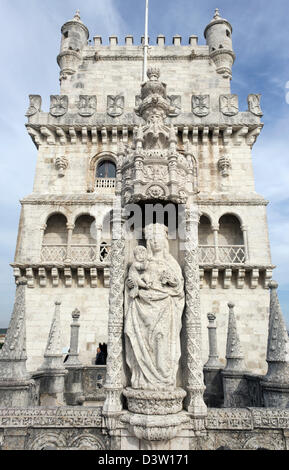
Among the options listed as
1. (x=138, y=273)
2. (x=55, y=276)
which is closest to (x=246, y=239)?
(x=55, y=276)

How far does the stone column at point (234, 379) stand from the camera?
7.19 m

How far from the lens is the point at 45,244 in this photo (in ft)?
52.4

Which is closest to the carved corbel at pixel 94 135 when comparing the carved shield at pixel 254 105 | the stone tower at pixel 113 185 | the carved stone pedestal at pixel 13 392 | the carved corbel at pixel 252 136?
the stone tower at pixel 113 185

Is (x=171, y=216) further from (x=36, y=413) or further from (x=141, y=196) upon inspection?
(x=36, y=413)

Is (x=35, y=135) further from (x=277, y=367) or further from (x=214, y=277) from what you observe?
(x=277, y=367)

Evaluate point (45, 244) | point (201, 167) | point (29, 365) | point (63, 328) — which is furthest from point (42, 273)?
point (201, 167)

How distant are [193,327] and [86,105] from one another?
55.9 ft

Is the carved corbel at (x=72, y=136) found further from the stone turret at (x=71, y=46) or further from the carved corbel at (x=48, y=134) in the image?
the stone turret at (x=71, y=46)

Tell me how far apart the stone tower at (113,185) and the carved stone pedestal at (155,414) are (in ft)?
34.2

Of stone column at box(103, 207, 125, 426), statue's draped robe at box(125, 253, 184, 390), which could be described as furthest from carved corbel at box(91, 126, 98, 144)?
statue's draped robe at box(125, 253, 184, 390)

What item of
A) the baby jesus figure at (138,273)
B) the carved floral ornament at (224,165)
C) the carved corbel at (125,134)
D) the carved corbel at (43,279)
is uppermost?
the carved corbel at (125,134)

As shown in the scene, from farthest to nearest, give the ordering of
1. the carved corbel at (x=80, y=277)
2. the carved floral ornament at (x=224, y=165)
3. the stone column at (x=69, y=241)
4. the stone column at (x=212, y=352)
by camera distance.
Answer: the carved floral ornament at (x=224, y=165) → the stone column at (x=69, y=241) → the carved corbel at (x=80, y=277) → the stone column at (x=212, y=352)

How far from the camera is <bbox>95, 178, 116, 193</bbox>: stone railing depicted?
17266 mm

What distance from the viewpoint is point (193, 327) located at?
4.41m
